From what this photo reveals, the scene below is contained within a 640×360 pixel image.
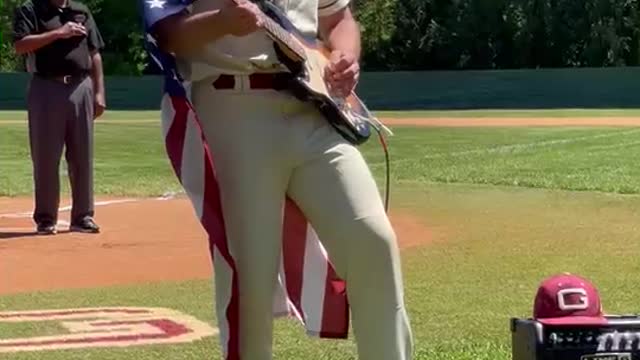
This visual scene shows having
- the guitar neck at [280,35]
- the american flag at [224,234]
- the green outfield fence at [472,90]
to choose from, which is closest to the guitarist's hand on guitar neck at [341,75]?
the guitar neck at [280,35]

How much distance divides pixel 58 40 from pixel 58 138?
797mm

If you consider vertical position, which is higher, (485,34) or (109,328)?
(109,328)

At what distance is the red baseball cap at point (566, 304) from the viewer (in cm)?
412

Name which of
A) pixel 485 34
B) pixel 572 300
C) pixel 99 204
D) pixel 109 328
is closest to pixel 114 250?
pixel 109 328

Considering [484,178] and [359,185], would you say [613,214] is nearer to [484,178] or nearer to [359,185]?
[484,178]

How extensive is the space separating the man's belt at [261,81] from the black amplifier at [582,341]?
3.57 feet

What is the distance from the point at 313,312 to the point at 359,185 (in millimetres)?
490

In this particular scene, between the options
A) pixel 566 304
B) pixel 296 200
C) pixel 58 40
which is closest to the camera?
pixel 566 304

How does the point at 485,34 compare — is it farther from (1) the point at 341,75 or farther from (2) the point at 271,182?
(2) the point at 271,182

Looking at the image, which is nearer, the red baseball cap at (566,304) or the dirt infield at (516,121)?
the red baseball cap at (566,304)

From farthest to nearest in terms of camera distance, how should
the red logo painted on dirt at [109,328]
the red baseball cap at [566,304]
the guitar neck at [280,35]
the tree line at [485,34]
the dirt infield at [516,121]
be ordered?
1. the tree line at [485,34]
2. the dirt infield at [516,121]
3. the red logo painted on dirt at [109,328]
4. the guitar neck at [280,35]
5. the red baseball cap at [566,304]

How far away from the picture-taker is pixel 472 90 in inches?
1660

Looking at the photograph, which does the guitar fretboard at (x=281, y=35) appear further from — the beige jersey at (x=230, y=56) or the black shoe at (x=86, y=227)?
the black shoe at (x=86, y=227)

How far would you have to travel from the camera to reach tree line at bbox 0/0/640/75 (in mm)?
50250
